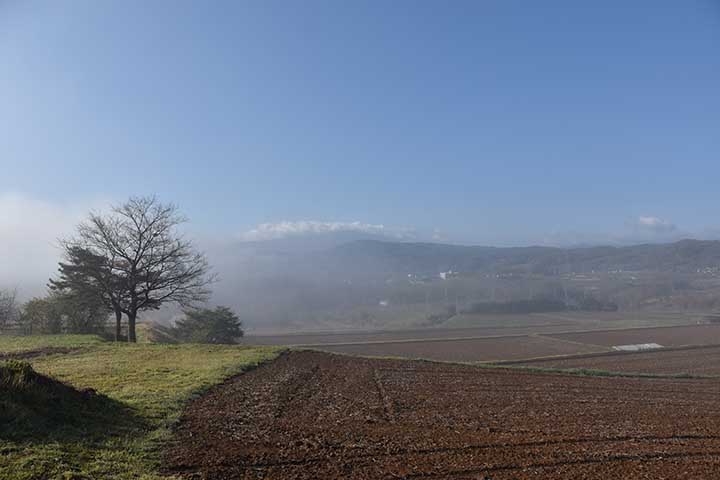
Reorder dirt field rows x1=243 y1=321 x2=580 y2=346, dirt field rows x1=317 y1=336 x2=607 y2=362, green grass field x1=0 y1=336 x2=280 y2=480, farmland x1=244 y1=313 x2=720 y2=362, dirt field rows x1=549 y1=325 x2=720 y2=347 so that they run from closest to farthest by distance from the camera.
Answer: green grass field x1=0 y1=336 x2=280 y2=480 → dirt field rows x1=317 y1=336 x2=607 y2=362 → farmland x1=244 y1=313 x2=720 y2=362 → dirt field rows x1=549 y1=325 x2=720 y2=347 → dirt field rows x1=243 y1=321 x2=580 y2=346

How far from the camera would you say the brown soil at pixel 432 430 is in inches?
299

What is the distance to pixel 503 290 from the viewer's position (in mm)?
129875

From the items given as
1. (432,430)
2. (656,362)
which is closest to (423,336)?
(656,362)

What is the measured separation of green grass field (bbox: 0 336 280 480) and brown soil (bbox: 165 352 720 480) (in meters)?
0.55

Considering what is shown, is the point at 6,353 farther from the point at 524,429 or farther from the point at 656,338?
the point at 656,338

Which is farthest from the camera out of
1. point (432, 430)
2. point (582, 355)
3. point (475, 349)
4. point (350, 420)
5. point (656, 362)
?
point (475, 349)

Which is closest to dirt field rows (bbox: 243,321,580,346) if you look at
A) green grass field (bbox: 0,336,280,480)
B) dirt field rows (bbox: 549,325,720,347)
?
dirt field rows (bbox: 549,325,720,347)

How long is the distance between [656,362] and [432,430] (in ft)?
112

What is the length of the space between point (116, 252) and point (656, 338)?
58.2m

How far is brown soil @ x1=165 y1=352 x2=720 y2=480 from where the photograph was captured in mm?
7598

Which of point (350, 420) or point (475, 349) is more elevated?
point (350, 420)

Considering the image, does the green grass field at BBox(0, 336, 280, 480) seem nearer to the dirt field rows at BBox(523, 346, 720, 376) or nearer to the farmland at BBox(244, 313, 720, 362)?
the dirt field rows at BBox(523, 346, 720, 376)

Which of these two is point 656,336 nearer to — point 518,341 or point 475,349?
point 518,341

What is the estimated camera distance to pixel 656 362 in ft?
119
